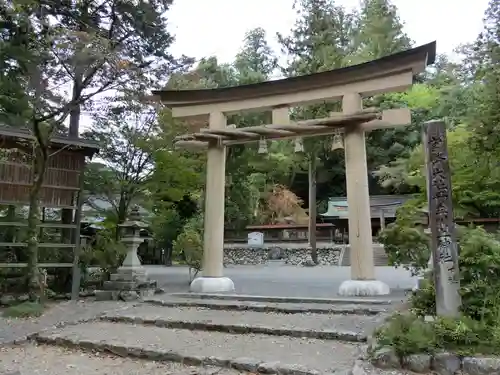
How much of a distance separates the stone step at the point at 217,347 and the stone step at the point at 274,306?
141cm

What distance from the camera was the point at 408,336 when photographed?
172 inches

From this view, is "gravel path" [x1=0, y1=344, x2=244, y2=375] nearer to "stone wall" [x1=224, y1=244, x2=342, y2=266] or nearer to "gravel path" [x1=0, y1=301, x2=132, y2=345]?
"gravel path" [x1=0, y1=301, x2=132, y2=345]

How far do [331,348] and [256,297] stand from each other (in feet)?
10.3

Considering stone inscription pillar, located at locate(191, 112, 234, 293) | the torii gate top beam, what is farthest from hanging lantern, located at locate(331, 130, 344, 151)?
stone inscription pillar, located at locate(191, 112, 234, 293)

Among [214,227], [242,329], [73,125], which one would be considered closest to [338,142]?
[214,227]

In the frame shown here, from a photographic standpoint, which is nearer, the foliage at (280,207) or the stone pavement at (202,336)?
the stone pavement at (202,336)

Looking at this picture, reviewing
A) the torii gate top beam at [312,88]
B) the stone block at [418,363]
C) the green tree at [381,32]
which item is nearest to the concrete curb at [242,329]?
the stone block at [418,363]

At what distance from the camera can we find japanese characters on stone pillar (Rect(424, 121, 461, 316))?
197 inches

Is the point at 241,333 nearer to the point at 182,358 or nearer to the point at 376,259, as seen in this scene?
the point at 182,358

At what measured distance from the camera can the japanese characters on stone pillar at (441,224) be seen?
500 cm

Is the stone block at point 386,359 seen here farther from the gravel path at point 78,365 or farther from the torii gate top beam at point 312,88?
the torii gate top beam at point 312,88

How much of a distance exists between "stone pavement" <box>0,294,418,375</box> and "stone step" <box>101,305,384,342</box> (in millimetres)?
13

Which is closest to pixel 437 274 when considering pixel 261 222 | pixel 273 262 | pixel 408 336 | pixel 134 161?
pixel 408 336

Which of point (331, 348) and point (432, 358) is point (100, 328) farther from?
point (432, 358)
